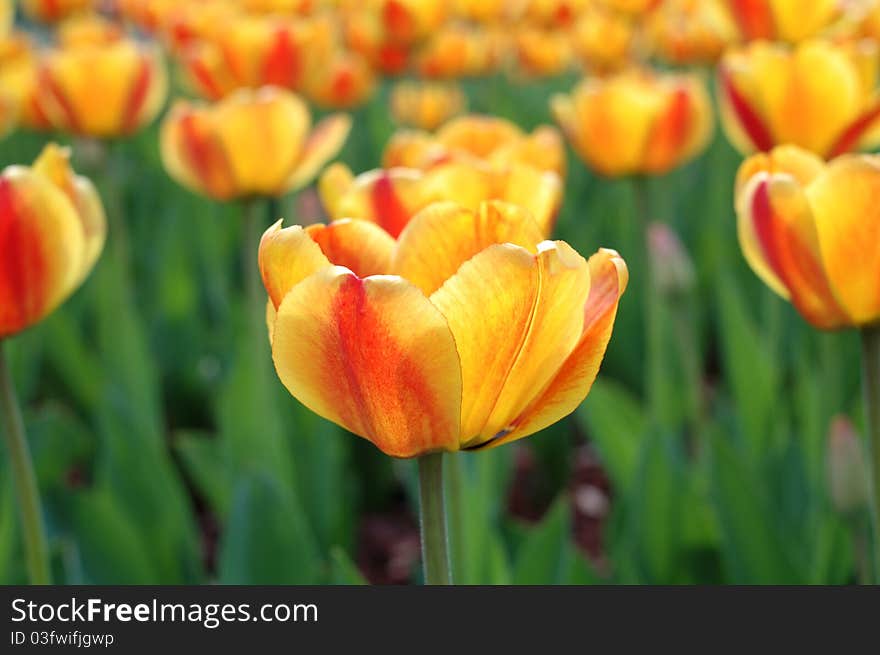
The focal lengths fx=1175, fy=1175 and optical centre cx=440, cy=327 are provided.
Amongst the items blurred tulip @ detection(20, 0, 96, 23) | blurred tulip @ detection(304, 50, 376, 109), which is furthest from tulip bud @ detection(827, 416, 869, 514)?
blurred tulip @ detection(20, 0, 96, 23)

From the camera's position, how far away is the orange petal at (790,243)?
830mm

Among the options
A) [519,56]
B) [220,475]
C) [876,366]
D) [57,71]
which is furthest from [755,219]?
[519,56]

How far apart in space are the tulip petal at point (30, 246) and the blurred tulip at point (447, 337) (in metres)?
0.32

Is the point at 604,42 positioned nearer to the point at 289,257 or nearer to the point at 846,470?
the point at 846,470

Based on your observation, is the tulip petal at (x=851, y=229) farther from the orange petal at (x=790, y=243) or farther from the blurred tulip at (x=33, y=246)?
the blurred tulip at (x=33, y=246)

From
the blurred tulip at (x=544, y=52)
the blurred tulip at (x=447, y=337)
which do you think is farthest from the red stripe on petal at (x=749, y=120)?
the blurred tulip at (x=544, y=52)

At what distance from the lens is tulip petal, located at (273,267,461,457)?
1.96 feet

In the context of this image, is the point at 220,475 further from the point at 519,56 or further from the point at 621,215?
the point at 519,56

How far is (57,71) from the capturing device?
188 cm

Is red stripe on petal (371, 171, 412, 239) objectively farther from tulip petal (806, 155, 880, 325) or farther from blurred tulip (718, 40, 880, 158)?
blurred tulip (718, 40, 880, 158)

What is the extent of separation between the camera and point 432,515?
0.65m

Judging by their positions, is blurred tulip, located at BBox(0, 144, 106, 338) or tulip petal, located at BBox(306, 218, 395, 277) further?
blurred tulip, located at BBox(0, 144, 106, 338)

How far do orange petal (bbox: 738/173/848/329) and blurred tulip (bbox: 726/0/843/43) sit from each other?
968mm

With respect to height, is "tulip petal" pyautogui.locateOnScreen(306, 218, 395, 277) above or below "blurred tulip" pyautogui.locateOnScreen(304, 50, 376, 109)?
below
